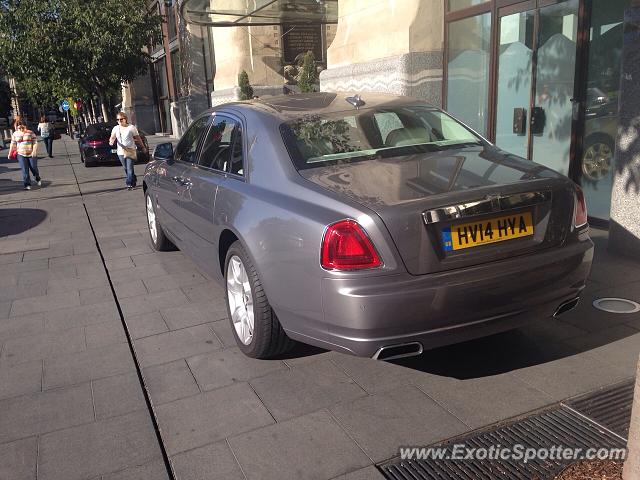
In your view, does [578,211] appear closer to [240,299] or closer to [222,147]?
[240,299]

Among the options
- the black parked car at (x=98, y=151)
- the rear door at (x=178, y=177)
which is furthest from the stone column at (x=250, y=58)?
the rear door at (x=178, y=177)

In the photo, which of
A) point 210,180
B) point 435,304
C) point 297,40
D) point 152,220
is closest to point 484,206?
point 435,304

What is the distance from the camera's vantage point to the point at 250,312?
3699mm

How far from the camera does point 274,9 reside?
15648 millimetres

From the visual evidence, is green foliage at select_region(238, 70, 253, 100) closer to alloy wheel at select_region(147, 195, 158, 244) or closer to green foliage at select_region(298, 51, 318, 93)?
green foliage at select_region(298, 51, 318, 93)

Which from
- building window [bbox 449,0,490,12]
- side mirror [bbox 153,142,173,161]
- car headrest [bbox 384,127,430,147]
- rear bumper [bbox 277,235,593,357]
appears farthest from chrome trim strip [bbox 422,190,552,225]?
building window [bbox 449,0,490,12]

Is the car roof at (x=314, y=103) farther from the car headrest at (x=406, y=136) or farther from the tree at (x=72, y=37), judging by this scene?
the tree at (x=72, y=37)

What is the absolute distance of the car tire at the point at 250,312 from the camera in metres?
3.49

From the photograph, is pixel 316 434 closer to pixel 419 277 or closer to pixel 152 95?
pixel 419 277

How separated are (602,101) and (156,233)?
17.4ft

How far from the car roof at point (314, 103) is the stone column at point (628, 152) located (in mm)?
2312

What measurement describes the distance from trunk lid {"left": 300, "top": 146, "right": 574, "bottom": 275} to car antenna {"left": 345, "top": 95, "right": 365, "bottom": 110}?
812 millimetres

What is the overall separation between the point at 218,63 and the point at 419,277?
20.4 meters

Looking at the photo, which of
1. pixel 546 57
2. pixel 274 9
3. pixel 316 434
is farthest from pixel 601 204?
pixel 274 9
